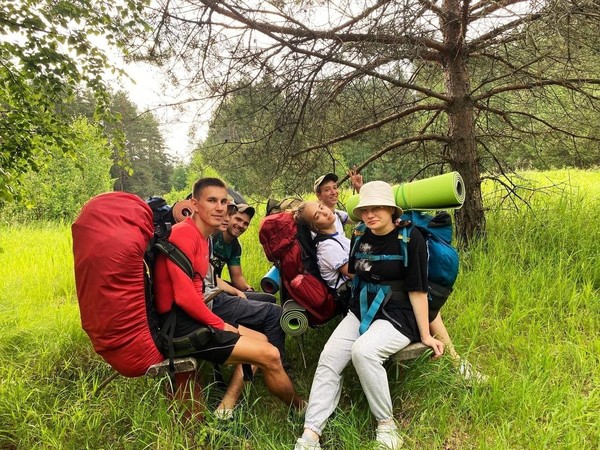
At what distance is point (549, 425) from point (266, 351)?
1.73 metres

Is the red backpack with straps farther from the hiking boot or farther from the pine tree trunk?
the pine tree trunk

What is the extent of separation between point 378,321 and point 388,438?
68 centimetres

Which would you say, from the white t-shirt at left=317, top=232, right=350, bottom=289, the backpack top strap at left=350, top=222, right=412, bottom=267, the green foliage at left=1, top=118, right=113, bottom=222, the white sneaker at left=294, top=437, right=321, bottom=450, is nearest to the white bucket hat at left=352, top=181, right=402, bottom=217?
the backpack top strap at left=350, top=222, right=412, bottom=267

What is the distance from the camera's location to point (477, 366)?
2.77 metres

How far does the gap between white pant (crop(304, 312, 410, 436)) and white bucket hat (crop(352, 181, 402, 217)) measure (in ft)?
2.55

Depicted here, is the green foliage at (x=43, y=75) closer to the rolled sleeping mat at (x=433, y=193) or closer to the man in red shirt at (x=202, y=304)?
the man in red shirt at (x=202, y=304)

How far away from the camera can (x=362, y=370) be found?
2307 millimetres

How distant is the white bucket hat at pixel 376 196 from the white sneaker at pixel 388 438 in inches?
54.8

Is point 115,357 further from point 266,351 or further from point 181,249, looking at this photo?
point 266,351

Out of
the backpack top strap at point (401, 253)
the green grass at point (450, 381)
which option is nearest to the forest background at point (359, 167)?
the green grass at point (450, 381)

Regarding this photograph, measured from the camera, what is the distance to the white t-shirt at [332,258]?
2.99 metres

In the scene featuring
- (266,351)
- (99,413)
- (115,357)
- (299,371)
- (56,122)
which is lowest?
(299,371)

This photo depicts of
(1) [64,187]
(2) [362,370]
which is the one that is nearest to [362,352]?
(2) [362,370]

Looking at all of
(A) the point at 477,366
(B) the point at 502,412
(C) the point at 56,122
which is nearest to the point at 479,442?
(B) the point at 502,412
